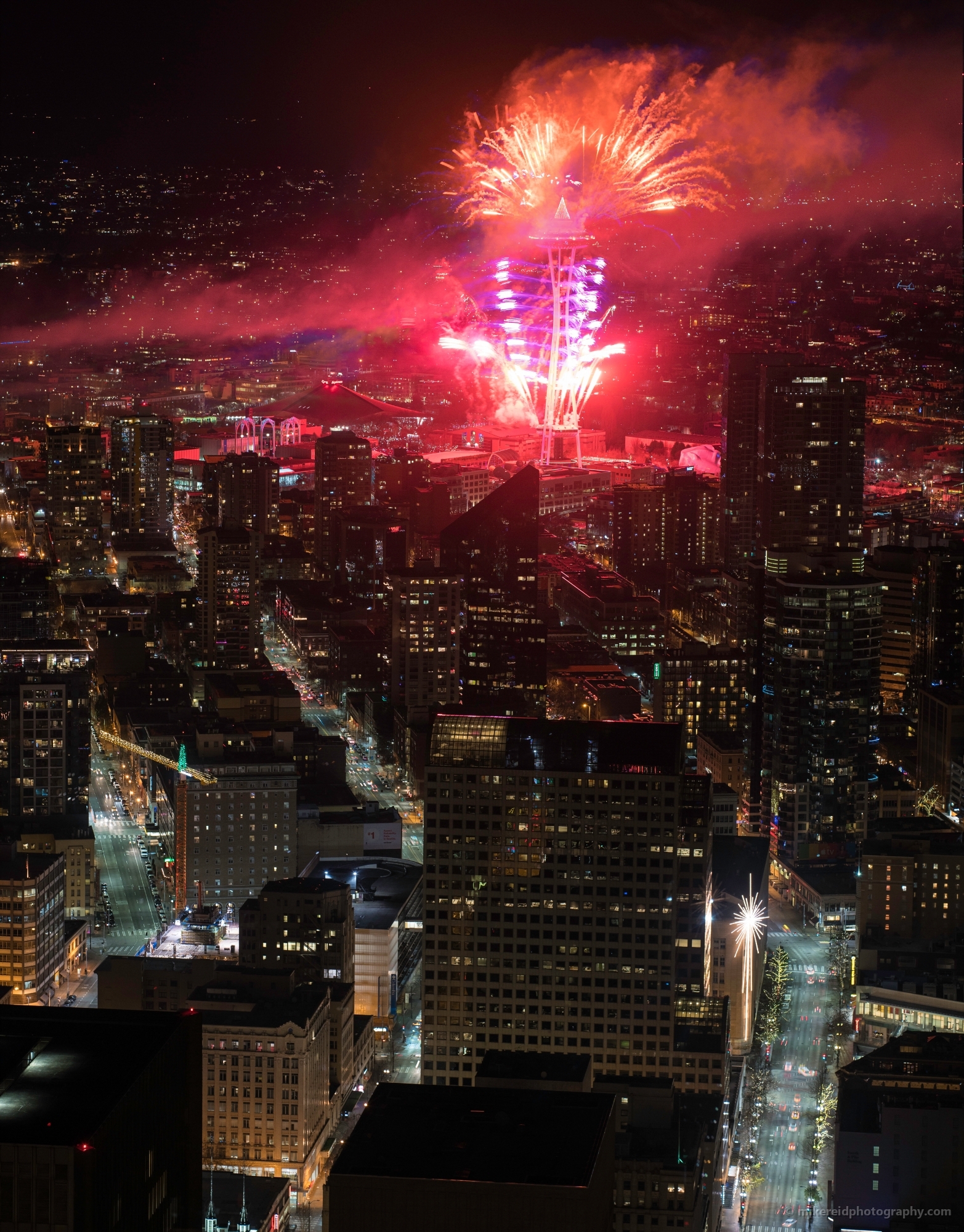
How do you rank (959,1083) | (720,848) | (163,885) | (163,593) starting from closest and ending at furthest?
(959,1083) < (720,848) < (163,885) < (163,593)

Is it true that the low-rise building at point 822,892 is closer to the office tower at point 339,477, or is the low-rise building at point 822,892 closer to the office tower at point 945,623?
the office tower at point 945,623

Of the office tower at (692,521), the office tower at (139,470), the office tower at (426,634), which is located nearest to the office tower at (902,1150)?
the office tower at (426,634)

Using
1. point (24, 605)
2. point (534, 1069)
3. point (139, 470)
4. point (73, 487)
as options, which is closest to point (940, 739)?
point (24, 605)

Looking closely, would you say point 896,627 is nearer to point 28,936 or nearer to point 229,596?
point 229,596

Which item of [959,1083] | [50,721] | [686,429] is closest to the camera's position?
[959,1083]

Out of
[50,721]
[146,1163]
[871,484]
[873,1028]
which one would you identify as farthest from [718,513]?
[146,1163]

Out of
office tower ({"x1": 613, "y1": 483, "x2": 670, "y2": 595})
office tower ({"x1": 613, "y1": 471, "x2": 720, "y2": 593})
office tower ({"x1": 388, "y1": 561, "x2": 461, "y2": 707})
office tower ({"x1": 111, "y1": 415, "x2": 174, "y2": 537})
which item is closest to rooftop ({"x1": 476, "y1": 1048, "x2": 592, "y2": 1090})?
office tower ({"x1": 388, "y1": 561, "x2": 461, "y2": 707})

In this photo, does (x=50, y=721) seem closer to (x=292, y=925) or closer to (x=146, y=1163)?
(x=292, y=925)
